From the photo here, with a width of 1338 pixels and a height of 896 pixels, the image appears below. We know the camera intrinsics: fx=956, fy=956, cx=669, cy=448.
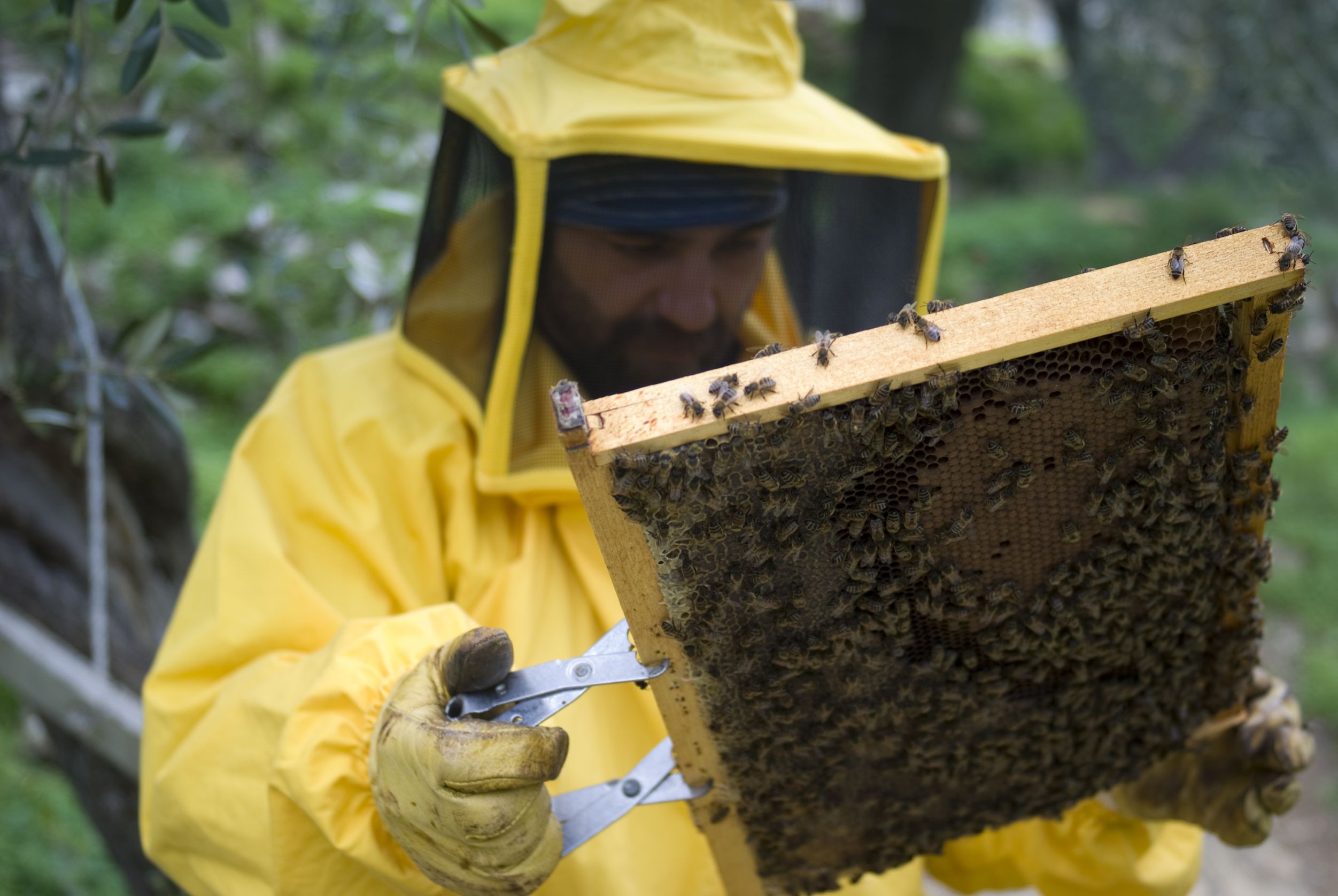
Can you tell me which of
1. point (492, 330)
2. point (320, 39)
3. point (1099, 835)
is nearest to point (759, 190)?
point (492, 330)

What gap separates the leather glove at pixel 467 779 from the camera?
1.43 metres

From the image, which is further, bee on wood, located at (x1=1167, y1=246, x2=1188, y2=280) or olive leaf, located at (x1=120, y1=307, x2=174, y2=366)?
olive leaf, located at (x1=120, y1=307, x2=174, y2=366)

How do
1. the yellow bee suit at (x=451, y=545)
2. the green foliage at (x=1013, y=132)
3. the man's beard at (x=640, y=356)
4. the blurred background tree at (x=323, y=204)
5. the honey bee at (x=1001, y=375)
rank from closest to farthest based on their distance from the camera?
the honey bee at (x=1001, y=375)
the yellow bee suit at (x=451, y=545)
the man's beard at (x=640, y=356)
the blurred background tree at (x=323, y=204)
the green foliage at (x=1013, y=132)

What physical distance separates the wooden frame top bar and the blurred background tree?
1.30m

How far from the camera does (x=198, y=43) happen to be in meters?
2.12

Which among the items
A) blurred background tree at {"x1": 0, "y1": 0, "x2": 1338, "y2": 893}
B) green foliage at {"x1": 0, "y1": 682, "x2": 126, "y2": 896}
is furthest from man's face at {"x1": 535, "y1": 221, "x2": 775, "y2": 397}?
green foliage at {"x1": 0, "y1": 682, "x2": 126, "y2": 896}

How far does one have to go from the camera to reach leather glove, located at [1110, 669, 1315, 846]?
202cm

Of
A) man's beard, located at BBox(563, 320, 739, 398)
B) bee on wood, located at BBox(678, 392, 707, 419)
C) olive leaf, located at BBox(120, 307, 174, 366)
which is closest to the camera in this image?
bee on wood, located at BBox(678, 392, 707, 419)

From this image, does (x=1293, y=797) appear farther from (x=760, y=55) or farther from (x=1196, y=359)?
(x=760, y=55)

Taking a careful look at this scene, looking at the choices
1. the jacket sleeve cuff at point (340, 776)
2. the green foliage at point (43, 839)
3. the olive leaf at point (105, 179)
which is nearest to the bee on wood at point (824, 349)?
the jacket sleeve cuff at point (340, 776)

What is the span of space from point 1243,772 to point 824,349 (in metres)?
1.58

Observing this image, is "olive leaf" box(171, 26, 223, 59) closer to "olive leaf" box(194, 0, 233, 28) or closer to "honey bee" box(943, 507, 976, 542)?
"olive leaf" box(194, 0, 233, 28)

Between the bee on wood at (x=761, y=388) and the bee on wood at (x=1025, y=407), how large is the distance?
1.25 feet

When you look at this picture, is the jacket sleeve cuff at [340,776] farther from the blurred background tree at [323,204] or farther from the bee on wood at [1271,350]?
the bee on wood at [1271,350]
